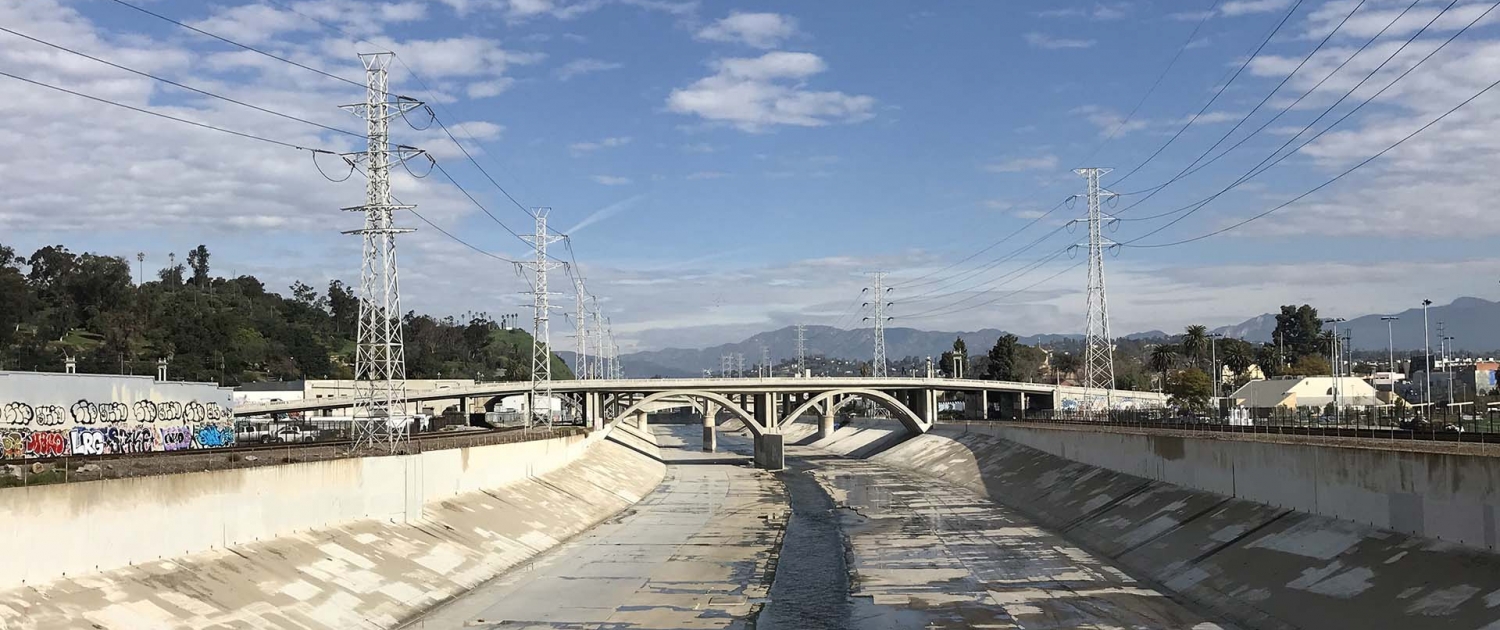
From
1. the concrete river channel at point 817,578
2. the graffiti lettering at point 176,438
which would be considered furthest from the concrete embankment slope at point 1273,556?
the graffiti lettering at point 176,438

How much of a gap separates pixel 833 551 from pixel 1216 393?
5521 inches

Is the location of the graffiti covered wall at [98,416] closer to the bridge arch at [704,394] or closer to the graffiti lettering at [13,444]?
the graffiti lettering at [13,444]

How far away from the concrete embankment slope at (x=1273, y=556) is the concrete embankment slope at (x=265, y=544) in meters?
33.5

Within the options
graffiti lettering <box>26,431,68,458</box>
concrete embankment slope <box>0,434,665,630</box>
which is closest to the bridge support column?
concrete embankment slope <box>0,434,665,630</box>

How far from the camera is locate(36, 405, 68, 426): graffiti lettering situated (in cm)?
6154

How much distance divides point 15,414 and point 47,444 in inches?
90.3

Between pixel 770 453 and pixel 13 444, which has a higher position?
pixel 13 444

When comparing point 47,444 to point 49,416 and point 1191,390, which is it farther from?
point 1191,390

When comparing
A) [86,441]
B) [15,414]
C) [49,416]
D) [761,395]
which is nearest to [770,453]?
[761,395]

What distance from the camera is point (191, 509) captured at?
40.7 m

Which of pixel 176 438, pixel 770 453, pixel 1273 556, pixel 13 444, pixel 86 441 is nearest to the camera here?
pixel 1273 556

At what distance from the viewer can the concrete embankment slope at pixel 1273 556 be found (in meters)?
38.1

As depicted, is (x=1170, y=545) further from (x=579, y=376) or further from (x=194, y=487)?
(x=579, y=376)

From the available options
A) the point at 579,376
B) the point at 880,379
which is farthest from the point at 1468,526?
the point at 579,376
